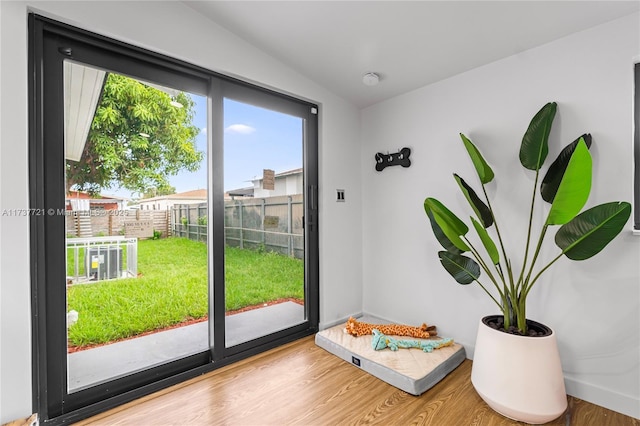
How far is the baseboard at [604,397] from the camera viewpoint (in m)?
1.63

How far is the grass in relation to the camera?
177cm

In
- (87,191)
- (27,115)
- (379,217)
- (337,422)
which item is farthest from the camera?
(379,217)

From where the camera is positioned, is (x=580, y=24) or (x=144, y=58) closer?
(x=580, y=24)

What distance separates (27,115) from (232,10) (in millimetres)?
1276

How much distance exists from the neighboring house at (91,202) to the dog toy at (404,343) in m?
1.95

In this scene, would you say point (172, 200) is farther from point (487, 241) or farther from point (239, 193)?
point (487, 241)

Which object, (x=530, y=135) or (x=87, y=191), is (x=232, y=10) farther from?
(x=530, y=135)

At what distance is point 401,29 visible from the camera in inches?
76.7

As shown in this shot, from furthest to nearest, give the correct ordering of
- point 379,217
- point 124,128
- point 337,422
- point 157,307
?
point 379,217 < point 157,307 < point 124,128 < point 337,422

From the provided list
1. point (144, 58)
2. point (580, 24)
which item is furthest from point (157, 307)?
point (580, 24)

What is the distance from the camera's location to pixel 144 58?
186cm

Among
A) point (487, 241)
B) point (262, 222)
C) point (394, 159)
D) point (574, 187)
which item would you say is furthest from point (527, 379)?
point (262, 222)

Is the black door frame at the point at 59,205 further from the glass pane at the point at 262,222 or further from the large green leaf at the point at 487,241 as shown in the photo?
the large green leaf at the point at 487,241

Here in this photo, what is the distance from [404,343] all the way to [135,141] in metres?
2.32
